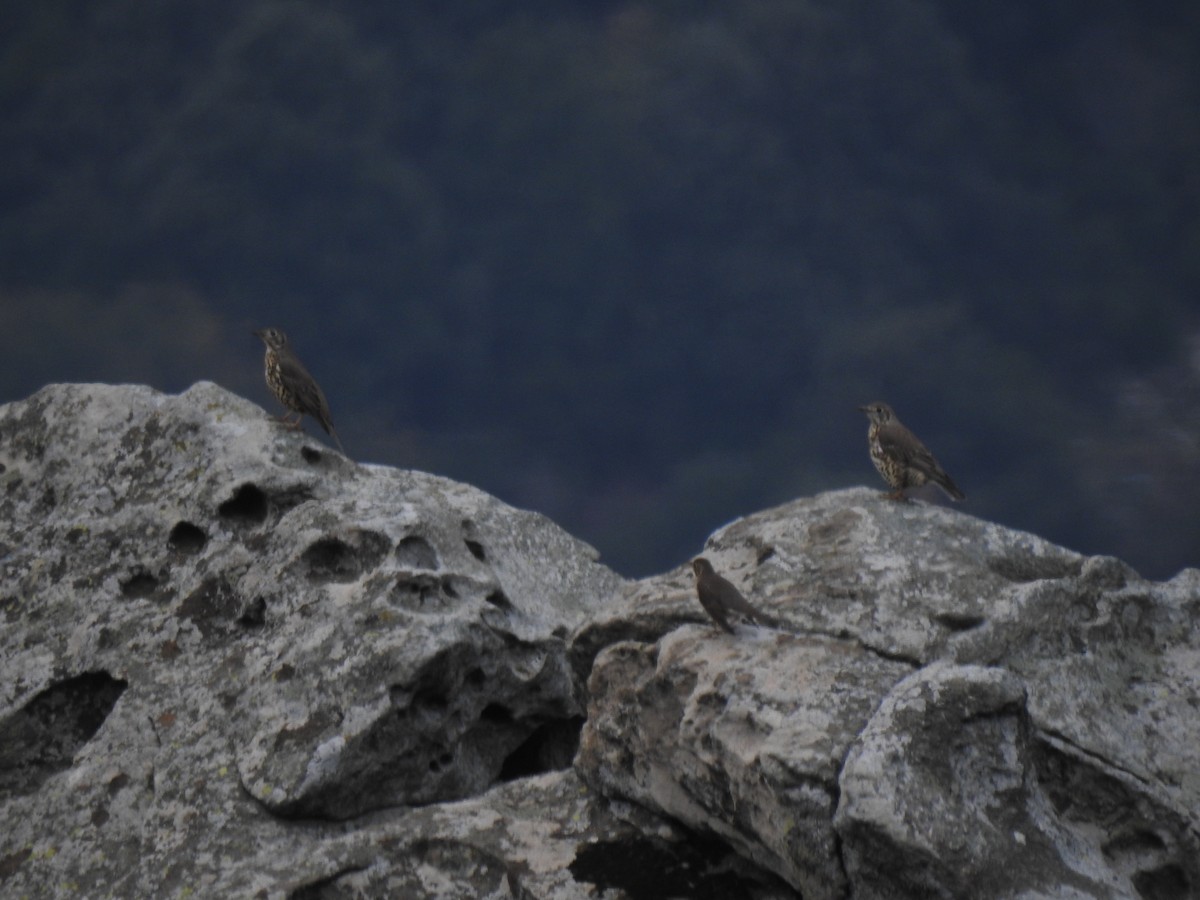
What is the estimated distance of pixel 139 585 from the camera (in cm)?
946

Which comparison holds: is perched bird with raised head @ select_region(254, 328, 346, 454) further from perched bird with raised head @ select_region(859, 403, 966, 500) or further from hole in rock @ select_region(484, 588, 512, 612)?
perched bird with raised head @ select_region(859, 403, 966, 500)

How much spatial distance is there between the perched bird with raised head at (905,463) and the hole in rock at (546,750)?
3.17 meters

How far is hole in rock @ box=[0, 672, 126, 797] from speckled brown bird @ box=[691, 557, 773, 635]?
13.8 ft

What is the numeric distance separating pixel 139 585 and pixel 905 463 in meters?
6.01

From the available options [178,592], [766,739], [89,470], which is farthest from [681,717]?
[89,470]

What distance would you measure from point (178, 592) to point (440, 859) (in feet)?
10.3

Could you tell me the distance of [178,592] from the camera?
9.34 m

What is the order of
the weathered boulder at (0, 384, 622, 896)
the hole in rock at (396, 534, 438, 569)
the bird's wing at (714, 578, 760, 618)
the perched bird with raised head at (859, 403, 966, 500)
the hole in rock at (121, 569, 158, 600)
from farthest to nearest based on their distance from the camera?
the perched bird with raised head at (859, 403, 966, 500) < the hole in rock at (121, 569, 158, 600) < the hole in rock at (396, 534, 438, 569) < the weathered boulder at (0, 384, 622, 896) < the bird's wing at (714, 578, 760, 618)

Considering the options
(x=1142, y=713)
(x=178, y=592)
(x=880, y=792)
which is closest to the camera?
(x=880, y=792)

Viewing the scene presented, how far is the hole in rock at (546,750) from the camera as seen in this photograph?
31.6 ft

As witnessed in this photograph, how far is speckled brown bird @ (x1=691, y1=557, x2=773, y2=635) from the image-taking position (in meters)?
7.64

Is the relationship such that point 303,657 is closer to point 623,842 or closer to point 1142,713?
point 623,842

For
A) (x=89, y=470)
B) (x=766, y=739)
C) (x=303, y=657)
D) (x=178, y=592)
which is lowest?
(x=766, y=739)

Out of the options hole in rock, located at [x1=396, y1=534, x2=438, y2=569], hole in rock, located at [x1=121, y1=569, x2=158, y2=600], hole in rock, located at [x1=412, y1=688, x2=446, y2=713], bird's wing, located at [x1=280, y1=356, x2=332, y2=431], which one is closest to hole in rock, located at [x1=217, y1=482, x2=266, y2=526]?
hole in rock, located at [x1=121, y1=569, x2=158, y2=600]
